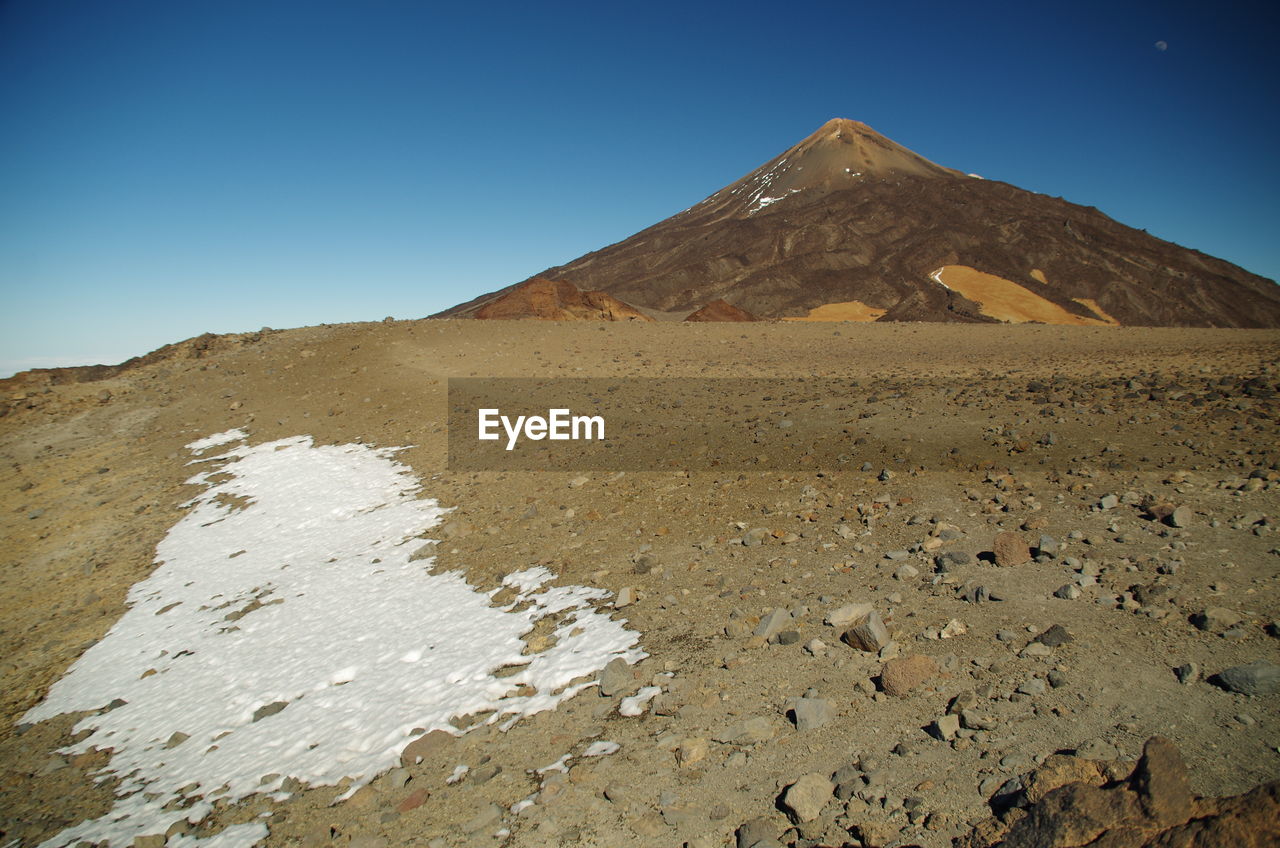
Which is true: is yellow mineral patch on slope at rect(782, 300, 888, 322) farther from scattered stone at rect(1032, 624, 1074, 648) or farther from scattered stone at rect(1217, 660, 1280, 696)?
scattered stone at rect(1217, 660, 1280, 696)

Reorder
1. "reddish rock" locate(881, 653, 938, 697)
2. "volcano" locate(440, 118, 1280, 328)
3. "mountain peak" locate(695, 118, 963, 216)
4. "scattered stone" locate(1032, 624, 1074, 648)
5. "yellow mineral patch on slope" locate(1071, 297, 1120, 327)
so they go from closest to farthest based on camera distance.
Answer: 1. "reddish rock" locate(881, 653, 938, 697)
2. "scattered stone" locate(1032, 624, 1074, 648)
3. "yellow mineral patch on slope" locate(1071, 297, 1120, 327)
4. "volcano" locate(440, 118, 1280, 328)
5. "mountain peak" locate(695, 118, 963, 216)

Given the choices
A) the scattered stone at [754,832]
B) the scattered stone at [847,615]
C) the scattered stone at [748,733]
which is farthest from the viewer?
the scattered stone at [847,615]

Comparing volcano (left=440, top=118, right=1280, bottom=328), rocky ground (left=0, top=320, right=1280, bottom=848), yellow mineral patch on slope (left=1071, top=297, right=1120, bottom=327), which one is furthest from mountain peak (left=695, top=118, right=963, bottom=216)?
rocky ground (left=0, top=320, right=1280, bottom=848)

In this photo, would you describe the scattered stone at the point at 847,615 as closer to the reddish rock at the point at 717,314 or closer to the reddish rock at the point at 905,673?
the reddish rock at the point at 905,673

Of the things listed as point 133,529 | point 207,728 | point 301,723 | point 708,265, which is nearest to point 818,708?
point 301,723

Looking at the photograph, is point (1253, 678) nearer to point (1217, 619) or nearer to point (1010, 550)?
point (1217, 619)

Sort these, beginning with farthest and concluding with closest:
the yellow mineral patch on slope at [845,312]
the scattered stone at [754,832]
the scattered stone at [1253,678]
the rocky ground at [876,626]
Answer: the yellow mineral patch on slope at [845,312] → the scattered stone at [1253,678] → the rocky ground at [876,626] → the scattered stone at [754,832]

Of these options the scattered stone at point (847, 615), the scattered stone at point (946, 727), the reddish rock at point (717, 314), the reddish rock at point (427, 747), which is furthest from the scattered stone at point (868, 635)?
the reddish rock at point (717, 314)
